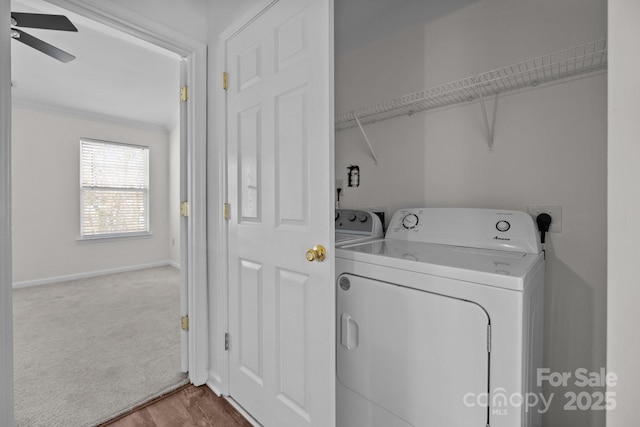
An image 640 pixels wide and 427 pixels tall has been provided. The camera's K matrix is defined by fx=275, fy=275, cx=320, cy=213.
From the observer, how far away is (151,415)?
1521 mm

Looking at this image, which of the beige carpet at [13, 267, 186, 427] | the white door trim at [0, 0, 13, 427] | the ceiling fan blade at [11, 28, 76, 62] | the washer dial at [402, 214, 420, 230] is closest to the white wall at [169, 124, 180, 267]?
the beige carpet at [13, 267, 186, 427]

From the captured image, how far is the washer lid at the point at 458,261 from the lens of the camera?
827mm

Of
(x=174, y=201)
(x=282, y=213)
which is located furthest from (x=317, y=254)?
(x=174, y=201)

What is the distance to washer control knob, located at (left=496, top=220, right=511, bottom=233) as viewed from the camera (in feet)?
4.18

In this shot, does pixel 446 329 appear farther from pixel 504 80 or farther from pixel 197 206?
pixel 197 206

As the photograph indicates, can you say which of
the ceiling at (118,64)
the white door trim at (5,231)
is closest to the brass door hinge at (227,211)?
the white door trim at (5,231)

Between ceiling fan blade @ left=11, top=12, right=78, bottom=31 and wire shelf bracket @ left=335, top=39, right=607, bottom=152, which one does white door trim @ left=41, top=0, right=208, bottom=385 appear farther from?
wire shelf bracket @ left=335, top=39, right=607, bottom=152

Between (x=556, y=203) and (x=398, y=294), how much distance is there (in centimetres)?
91

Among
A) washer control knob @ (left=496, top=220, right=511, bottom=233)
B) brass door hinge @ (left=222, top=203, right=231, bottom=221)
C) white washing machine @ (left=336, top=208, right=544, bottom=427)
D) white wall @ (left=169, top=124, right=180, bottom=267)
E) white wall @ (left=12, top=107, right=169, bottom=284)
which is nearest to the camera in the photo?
white washing machine @ (left=336, top=208, right=544, bottom=427)

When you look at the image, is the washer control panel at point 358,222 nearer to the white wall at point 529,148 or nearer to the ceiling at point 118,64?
the white wall at point 529,148

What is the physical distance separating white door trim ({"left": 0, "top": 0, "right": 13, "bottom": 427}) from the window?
389 centimetres

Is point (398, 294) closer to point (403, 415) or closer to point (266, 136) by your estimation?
point (403, 415)

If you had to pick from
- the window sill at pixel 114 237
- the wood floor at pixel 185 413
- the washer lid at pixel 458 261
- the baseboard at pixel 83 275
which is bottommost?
the wood floor at pixel 185 413
